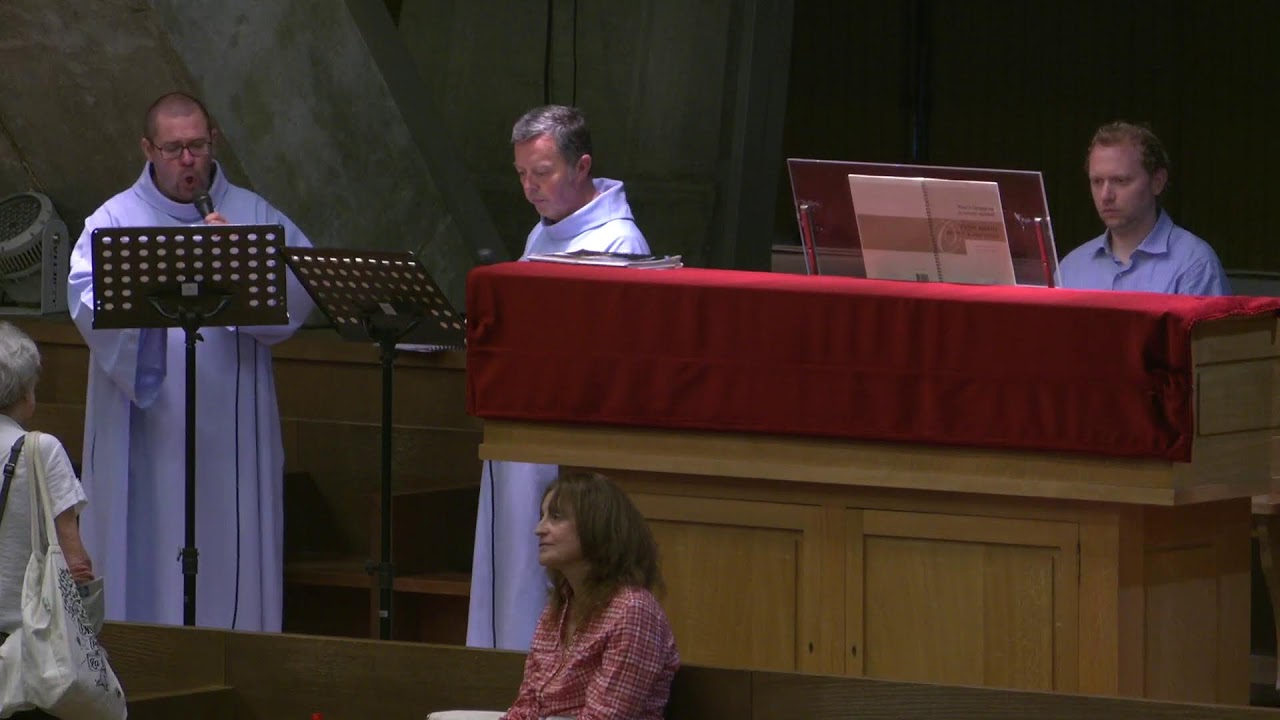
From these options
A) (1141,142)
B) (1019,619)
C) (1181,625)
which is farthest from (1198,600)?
(1141,142)

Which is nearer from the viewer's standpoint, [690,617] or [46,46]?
[690,617]

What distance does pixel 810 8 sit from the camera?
14.0 meters

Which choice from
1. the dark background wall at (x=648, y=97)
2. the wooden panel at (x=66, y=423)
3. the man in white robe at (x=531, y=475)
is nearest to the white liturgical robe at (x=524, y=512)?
the man in white robe at (x=531, y=475)

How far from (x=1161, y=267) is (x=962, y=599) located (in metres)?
1.46

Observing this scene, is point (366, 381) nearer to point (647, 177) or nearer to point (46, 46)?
point (46, 46)

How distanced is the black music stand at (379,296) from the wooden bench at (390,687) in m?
1.11

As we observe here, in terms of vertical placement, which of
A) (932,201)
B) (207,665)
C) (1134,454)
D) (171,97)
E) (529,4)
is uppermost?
(529,4)

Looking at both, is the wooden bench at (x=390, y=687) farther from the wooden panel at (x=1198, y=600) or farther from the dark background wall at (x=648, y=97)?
the dark background wall at (x=648, y=97)

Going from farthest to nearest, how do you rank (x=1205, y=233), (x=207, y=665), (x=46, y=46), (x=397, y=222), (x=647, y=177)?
(x=1205, y=233) < (x=647, y=177) < (x=397, y=222) < (x=46, y=46) < (x=207, y=665)

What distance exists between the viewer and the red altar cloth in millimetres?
4840

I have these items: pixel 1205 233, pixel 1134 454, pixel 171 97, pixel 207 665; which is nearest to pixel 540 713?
pixel 207 665

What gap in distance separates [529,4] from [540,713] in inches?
232

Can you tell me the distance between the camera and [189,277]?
632 cm

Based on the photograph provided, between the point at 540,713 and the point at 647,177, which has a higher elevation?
the point at 647,177
